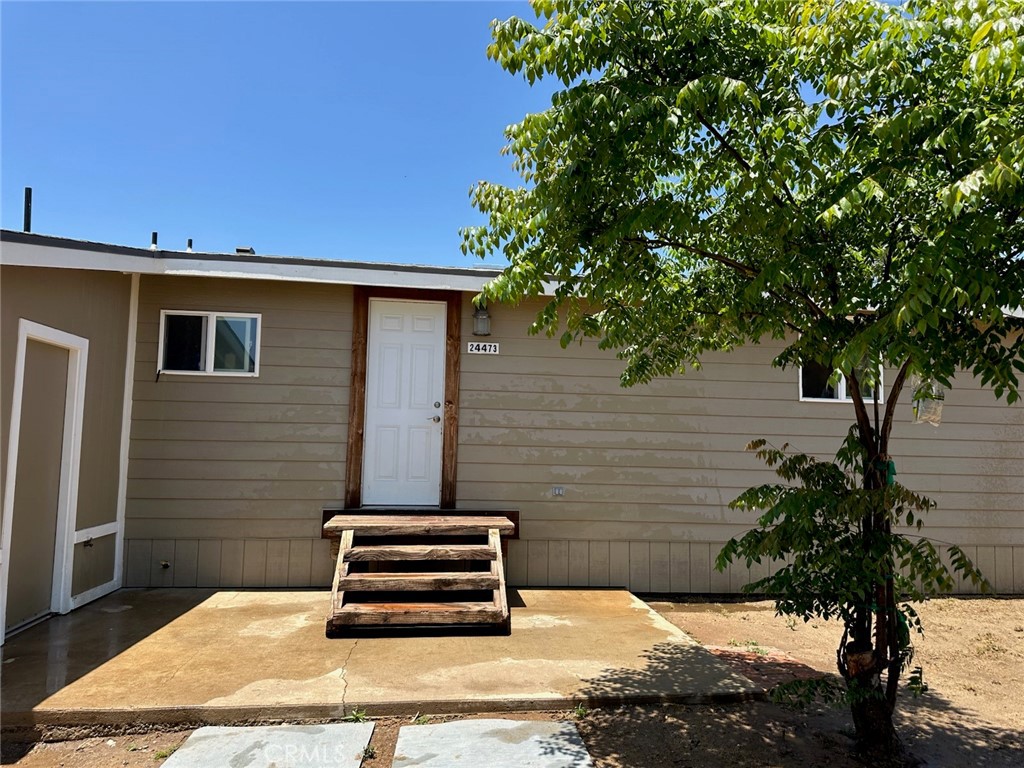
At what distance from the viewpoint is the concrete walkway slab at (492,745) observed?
2.56 metres

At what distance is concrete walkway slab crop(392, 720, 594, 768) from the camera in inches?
101

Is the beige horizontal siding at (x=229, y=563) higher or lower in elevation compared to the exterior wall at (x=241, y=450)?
lower

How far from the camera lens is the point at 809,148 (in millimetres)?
2408

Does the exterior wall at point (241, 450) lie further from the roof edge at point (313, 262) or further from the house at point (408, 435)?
the roof edge at point (313, 262)

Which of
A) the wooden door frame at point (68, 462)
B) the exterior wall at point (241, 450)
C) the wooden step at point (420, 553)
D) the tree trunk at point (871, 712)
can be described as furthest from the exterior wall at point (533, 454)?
the tree trunk at point (871, 712)

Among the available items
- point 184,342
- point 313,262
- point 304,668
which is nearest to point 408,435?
point 313,262

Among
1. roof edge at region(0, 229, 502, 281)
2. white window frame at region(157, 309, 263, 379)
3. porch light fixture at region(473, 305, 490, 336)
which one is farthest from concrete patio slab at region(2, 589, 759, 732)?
roof edge at region(0, 229, 502, 281)

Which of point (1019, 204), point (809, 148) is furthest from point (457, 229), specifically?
point (1019, 204)

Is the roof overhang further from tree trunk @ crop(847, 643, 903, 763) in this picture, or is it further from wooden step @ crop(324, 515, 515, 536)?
tree trunk @ crop(847, 643, 903, 763)

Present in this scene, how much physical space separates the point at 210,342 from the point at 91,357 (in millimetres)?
921

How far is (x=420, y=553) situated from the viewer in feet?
15.0

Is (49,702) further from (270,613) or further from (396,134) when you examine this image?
(396,134)

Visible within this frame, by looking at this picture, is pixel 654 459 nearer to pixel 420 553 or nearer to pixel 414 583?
pixel 420 553
